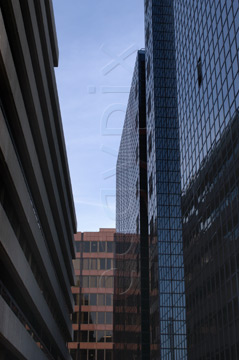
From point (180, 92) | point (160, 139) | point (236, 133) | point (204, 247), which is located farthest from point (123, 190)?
point (236, 133)

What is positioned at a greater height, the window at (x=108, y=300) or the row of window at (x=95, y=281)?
the row of window at (x=95, y=281)

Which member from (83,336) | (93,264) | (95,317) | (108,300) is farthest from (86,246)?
(83,336)

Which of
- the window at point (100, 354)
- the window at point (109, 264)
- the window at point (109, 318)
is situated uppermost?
the window at point (109, 264)

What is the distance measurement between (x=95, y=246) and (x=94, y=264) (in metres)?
4.93

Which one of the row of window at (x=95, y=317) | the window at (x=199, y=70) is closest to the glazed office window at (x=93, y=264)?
the row of window at (x=95, y=317)

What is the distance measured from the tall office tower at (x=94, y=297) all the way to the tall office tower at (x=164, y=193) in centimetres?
5100

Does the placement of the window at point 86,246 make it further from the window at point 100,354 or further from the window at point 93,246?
the window at point 100,354

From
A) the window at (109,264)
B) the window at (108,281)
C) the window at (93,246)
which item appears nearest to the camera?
the window at (108,281)

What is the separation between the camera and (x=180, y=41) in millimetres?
73750

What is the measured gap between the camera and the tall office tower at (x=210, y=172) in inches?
1912

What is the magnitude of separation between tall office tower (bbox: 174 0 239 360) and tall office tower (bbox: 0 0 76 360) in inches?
622

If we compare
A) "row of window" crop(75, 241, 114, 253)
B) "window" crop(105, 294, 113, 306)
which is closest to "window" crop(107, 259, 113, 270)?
"row of window" crop(75, 241, 114, 253)

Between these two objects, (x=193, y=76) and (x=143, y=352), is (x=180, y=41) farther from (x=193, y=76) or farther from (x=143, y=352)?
(x=143, y=352)

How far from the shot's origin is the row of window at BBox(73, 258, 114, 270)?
143 metres
